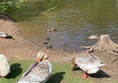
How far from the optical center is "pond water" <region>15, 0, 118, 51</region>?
28406 millimetres

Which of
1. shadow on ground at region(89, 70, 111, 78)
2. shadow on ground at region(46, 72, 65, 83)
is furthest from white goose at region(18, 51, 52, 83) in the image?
shadow on ground at region(89, 70, 111, 78)

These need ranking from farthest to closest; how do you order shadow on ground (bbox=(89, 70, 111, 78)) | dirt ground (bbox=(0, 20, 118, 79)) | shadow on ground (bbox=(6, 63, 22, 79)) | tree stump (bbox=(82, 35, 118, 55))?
tree stump (bbox=(82, 35, 118, 55)), dirt ground (bbox=(0, 20, 118, 79)), shadow on ground (bbox=(89, 70, 111, 78)), shadow on ground (bbox=(6, 63, 22, 79))

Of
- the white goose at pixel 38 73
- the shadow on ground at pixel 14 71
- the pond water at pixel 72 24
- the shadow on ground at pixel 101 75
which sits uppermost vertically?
the white goose at pixel 38 73

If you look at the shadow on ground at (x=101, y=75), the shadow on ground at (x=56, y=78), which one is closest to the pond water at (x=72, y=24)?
the shadow on ground at (x=101, y=75)

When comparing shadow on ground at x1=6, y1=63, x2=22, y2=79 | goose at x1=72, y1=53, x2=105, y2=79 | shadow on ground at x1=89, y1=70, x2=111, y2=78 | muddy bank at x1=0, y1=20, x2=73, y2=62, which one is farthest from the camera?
muddy bank at x1=0, y1=20, x2=73, y2=62

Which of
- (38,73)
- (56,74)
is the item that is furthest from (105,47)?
(38,73)

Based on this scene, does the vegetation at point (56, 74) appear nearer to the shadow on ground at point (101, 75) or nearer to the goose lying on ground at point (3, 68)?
the goose lying on ground at point (3, 68)

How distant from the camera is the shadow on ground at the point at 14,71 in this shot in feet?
55.2

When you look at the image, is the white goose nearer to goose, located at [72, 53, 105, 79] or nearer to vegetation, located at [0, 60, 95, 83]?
vegetation, located at [0, 60, 95, 83]

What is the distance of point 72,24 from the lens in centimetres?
3356

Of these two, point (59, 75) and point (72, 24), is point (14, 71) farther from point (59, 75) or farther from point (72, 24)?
point (72, 24)

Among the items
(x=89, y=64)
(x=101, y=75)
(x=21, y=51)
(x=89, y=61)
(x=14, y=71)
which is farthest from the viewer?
(x=21, y=51)

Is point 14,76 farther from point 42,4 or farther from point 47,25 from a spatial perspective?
point 42,4

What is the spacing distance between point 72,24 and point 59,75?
17.0 metres
